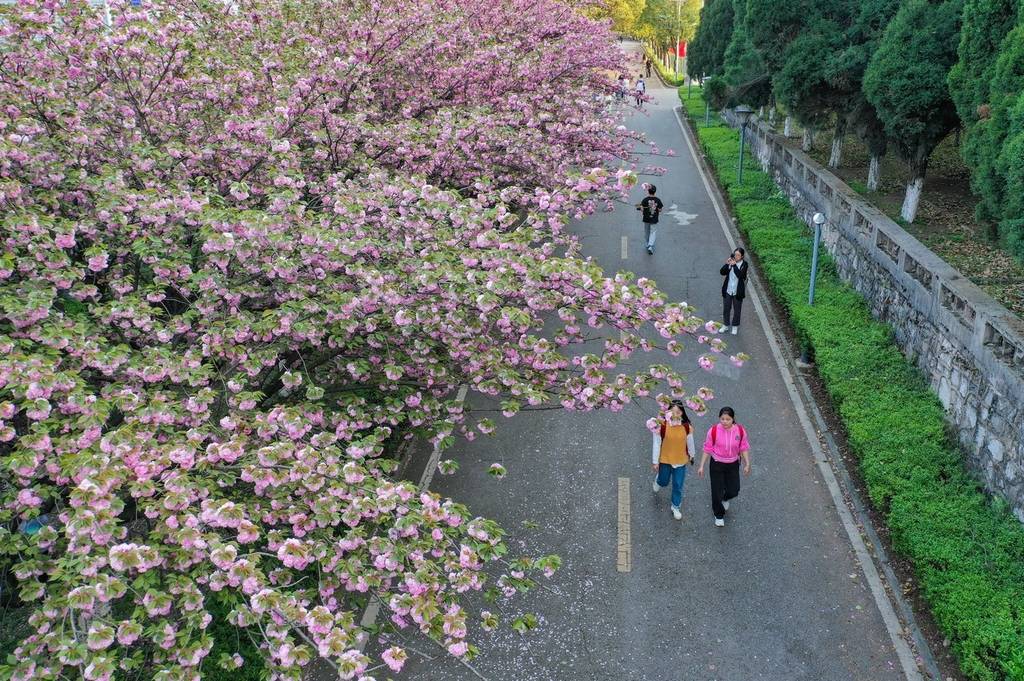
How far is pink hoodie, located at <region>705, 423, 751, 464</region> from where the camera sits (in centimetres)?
892

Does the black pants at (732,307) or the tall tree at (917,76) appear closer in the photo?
the black pants at (732,307)

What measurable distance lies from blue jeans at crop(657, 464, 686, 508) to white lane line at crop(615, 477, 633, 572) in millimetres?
546

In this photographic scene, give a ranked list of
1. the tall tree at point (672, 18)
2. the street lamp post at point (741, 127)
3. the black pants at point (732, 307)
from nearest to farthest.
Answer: the black pants at point (732, 307) < the street lamp post at point (741, 127) < the tall tree at point (672, 18)

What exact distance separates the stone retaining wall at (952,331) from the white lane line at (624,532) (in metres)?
4.42

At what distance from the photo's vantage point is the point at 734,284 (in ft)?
47.3

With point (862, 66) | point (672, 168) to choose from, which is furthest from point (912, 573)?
point (672, 168)

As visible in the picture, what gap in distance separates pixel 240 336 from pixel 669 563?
18.4ft

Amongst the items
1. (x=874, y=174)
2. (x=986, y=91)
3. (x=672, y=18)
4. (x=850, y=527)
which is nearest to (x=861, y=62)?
(x=874, y=174)

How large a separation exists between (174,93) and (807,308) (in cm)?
1186

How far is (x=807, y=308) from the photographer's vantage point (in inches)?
592

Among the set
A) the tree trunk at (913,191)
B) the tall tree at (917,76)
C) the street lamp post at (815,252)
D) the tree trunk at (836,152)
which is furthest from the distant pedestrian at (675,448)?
the tree trunk at (836,152)

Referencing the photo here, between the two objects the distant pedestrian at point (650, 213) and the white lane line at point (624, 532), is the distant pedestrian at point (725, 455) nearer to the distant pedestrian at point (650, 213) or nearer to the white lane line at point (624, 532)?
the white lane line at point (624, 532)

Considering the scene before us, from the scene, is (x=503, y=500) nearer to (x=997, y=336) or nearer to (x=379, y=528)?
(x=379, y=528)

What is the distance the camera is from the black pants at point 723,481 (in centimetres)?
912
